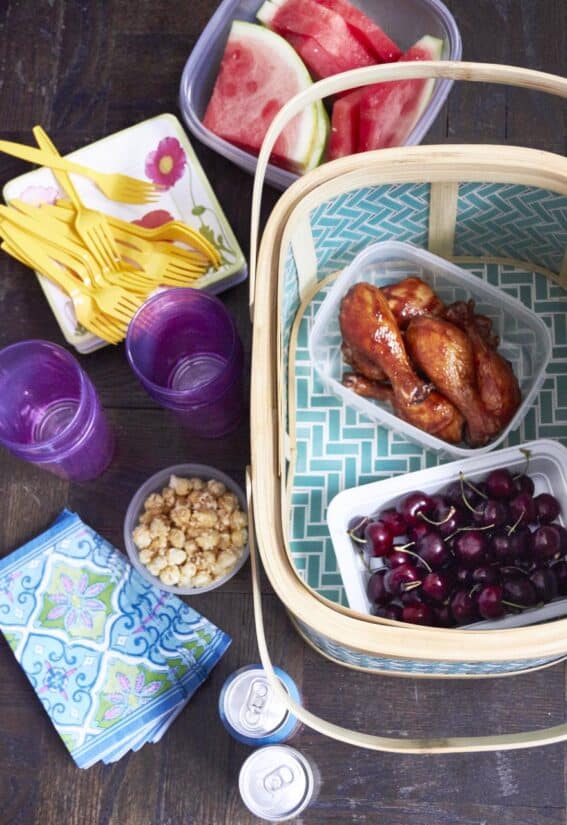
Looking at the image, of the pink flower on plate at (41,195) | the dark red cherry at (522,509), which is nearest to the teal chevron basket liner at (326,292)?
the dark red cherry at (522,509)

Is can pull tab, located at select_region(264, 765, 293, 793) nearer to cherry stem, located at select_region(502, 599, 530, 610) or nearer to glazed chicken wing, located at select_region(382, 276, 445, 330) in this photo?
Result: cherry stem, located at select_region(502, 599, 530, 610)

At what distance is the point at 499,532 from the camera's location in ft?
3.38

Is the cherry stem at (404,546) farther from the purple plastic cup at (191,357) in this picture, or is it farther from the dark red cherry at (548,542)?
the purple plastic cup at (191,357)

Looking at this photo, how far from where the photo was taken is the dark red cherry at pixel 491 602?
0.98m

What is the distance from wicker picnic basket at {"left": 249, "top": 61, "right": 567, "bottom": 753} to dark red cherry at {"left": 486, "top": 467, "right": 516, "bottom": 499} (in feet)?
0.30

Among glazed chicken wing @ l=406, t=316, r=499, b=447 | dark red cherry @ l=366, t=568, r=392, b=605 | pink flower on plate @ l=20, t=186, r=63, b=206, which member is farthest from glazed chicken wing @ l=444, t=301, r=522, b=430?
pink flower on plate @ l=20, t=186, r=63, b=206

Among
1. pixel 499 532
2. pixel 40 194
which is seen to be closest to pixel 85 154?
pixel 40 194

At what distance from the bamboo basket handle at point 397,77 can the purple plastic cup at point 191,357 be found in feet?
0.53

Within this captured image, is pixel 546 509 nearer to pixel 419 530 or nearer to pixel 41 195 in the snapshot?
pixel 419 530

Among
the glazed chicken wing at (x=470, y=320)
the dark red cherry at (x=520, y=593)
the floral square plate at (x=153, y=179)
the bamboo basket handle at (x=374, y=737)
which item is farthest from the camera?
the floral square plate at (x=153, y=179)

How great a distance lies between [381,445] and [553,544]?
228mm

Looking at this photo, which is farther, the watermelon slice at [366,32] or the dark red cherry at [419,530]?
the watermelon slice at [366,32]

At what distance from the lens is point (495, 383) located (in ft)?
3.37

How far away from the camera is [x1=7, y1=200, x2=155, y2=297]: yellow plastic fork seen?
1.15 meters
